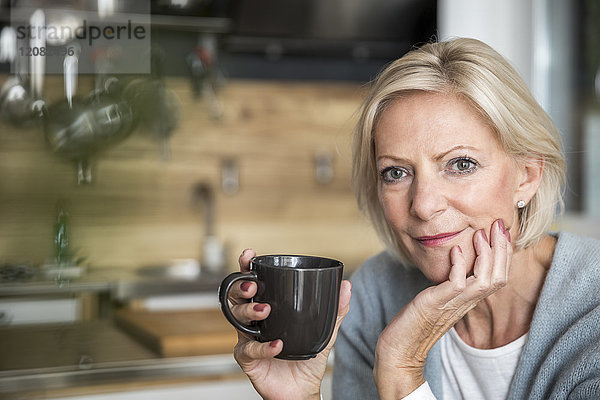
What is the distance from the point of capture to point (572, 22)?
2.71m

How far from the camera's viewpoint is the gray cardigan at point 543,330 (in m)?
1.01

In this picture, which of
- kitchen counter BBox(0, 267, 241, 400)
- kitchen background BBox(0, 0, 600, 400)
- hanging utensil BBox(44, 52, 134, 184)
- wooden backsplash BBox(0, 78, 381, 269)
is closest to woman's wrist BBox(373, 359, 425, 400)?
kitchen background BBox(0, 0, 600, 400)

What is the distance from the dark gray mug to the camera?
85cm

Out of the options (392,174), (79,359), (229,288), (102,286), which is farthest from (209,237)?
(229,288)

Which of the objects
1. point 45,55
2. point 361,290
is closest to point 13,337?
A: point 45,55

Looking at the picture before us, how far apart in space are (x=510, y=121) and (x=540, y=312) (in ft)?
1.02

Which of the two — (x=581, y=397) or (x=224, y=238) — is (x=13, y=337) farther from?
(x=224, y=238)

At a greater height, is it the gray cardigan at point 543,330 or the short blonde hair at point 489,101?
the short blonde hair at point 489,101

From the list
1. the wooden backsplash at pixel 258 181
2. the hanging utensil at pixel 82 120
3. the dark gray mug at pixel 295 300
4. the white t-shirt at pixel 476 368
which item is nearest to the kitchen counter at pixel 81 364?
the hanging utensil at pixel 82 120

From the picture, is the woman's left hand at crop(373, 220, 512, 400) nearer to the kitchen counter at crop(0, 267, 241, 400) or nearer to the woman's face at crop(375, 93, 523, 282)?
the woman's face at crop(375, 93, 523, 282)

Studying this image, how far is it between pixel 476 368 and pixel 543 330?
7.5 inches

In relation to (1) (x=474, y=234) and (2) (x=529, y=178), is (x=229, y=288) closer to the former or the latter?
(1) (x=474, y=234)

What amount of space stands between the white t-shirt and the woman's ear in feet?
0.81

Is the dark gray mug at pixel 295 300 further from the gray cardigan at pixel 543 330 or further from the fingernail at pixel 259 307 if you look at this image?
the gray cardigan at pixel 543 330
